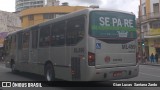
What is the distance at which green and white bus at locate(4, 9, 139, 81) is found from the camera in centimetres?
1219

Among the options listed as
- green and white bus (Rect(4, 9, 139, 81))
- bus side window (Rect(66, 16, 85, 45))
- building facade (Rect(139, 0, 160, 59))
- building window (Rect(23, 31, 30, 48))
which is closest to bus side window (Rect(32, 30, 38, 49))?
building window (Rect(23, 31, 30, 48))

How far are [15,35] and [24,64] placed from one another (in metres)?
2.72

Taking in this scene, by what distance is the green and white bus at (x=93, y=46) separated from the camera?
12.2 meters

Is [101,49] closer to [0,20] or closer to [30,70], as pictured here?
[30,70]

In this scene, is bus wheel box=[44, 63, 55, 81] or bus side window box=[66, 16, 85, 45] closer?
bus side window box=[66, 16, 85, 45]

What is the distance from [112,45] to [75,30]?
157 cm

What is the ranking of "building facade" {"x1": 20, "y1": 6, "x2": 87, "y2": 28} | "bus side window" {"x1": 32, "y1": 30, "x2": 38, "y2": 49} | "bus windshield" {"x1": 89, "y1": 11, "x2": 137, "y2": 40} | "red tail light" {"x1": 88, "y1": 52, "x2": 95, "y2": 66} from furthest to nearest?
1. "building facade" {"x1": 20, "y1": 6, "x2": 87, "y2": 28}
2. "bus side window" {"x1": 32, "y1": 30, "x2": 38, "y2": 49}
3. "bus windshield" {"x1": 89, "y1": 11, "x2": 137, "y2": 40}
4. "red tail light" {"x1": 88, "y1": 52, "x2": 95, "y2": 66}

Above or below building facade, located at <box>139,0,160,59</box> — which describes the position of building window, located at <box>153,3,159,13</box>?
above

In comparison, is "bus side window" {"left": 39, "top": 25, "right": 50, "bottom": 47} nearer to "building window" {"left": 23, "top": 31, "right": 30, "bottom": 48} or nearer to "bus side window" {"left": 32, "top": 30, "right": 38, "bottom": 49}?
"bus side window" {"left": 32, "top": 30, "right": 38, "bottom": 49}

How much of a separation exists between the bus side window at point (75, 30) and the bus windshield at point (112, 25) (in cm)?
49

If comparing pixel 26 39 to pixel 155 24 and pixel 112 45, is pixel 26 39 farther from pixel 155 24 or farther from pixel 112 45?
pixel 155 24

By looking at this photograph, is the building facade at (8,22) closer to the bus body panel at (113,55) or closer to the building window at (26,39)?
the building window at (26,39)

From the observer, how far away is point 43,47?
16000 millimetres

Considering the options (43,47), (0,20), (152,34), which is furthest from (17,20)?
(43,47)
